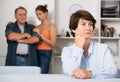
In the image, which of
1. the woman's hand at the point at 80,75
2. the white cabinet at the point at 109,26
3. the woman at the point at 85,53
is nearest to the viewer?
the woman's hand at the point at 80,75

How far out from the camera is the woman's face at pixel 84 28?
1677 millimetres

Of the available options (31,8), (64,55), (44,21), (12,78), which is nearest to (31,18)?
(31,8)

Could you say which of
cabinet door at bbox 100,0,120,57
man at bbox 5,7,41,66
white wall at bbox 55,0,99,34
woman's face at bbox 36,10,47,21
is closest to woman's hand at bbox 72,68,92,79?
man at bbox 5,7,41,66

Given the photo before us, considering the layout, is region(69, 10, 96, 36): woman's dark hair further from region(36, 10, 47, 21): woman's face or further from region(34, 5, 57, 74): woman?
region(36, 10, 47, 21): woman's face

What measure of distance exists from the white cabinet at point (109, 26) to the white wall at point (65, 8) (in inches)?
3.2

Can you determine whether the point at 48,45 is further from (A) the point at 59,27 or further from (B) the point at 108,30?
(B) the point at 108,30

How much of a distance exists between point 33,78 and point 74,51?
1.42 feet

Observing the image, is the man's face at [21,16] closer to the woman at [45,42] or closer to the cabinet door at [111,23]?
the woman at [45,42]

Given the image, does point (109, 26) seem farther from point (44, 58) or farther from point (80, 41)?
point (80, 41)

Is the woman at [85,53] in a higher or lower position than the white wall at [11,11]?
lower

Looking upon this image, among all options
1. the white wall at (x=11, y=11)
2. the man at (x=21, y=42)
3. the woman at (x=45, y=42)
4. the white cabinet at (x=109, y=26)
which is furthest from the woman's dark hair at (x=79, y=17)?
the white cabinet at (x=109, y=26)

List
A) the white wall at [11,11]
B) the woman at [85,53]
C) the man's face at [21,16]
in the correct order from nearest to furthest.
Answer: the woman at [85,53], the man's face at [21,16], the white wall at [11,11]

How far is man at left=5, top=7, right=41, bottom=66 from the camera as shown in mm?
3617

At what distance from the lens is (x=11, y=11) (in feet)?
14.5
